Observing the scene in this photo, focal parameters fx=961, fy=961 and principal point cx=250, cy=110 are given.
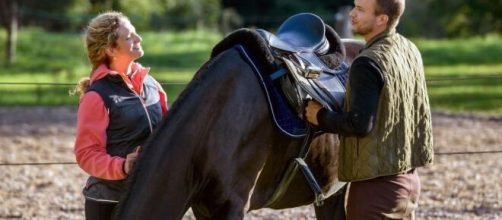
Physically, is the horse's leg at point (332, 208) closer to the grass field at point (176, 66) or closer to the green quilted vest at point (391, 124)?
the green quilted vest at point (391, 124)

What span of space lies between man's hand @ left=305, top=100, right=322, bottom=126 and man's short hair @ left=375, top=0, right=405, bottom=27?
480 millimetres

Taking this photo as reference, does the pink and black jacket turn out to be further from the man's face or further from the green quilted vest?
the man's face

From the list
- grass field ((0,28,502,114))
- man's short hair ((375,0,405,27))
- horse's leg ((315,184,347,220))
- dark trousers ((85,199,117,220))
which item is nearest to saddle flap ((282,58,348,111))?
man's short hair ((375,0,405,27))

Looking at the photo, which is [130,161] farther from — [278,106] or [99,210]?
[278,106]

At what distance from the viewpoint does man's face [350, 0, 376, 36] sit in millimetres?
3852

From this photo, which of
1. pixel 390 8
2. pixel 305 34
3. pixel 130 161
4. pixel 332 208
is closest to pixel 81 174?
pixel 332 208

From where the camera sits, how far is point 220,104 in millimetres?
3924

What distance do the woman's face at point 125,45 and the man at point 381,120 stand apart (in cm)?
85

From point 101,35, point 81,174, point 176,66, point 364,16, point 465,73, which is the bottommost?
point 176,66

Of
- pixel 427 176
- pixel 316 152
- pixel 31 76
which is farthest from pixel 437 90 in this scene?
pixel 316 152

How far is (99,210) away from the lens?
171 inches

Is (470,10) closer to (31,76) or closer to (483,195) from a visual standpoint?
(31,76)

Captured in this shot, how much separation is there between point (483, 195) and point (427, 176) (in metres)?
1.05

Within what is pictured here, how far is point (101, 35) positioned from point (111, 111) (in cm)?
35
